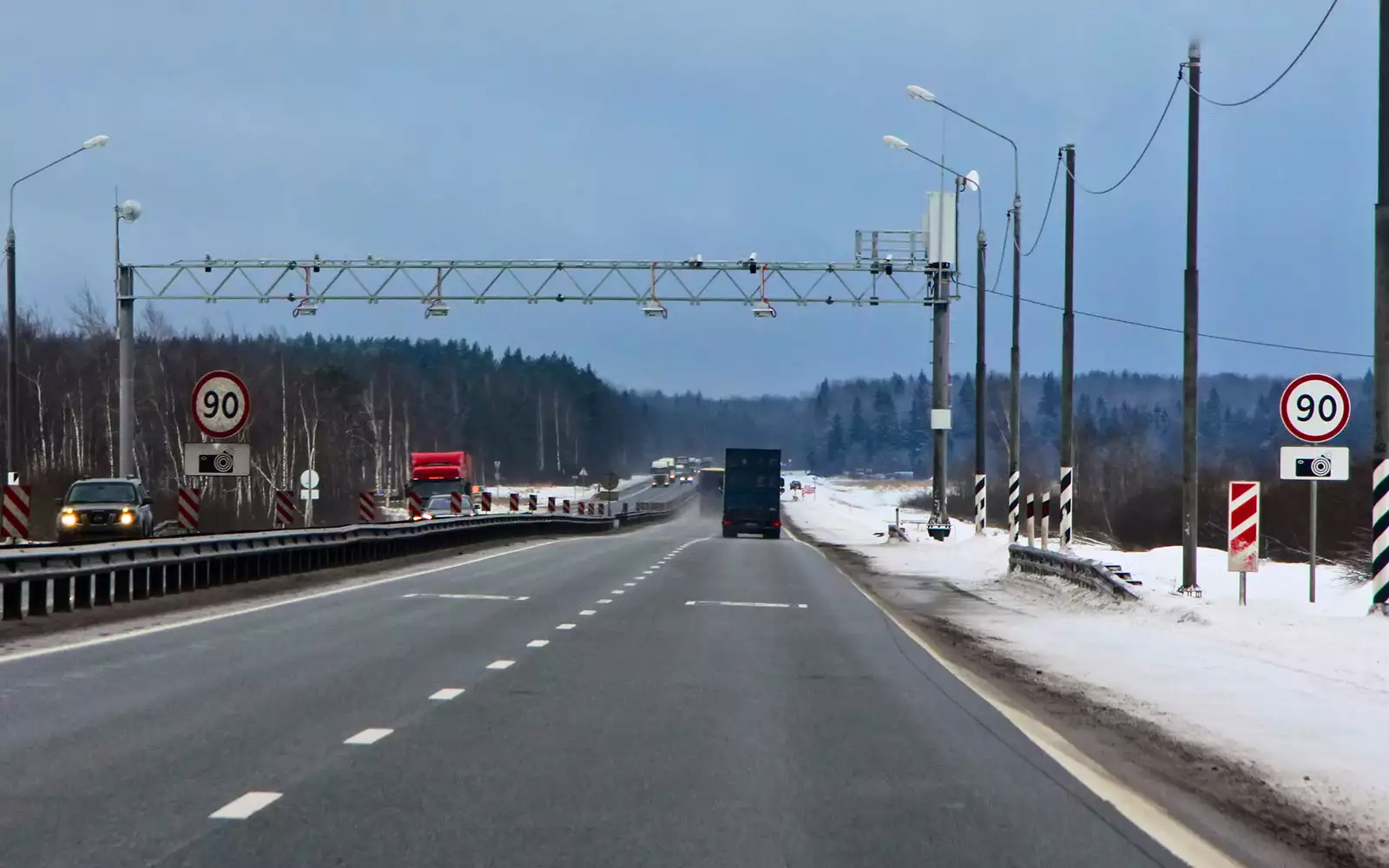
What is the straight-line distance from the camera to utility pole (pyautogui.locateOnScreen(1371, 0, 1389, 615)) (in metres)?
19.1

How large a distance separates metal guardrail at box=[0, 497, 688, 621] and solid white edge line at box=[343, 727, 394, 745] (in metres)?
9.57

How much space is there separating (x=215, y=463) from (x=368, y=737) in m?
15.8

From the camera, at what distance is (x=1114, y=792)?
9031 mm

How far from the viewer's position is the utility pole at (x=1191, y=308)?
2523cm

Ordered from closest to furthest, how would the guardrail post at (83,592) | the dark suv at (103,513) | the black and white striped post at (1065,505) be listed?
the guardrail post at (83,592), the black and white striped post at (1065,505), the dark suv at (103,513)

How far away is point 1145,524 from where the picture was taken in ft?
183

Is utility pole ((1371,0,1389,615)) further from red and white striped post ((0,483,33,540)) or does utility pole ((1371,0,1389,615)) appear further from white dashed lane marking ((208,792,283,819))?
red and white striped post ((0,483,33,540))

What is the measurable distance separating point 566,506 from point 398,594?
53.0m

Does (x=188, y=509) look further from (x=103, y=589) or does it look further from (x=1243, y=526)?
(x=1243, y=526)

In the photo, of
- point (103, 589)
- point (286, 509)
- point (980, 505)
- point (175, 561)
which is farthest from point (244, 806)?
point (980, 505)

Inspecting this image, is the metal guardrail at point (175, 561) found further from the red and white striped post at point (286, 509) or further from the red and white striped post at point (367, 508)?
the red and white striped post at point (286, 509)

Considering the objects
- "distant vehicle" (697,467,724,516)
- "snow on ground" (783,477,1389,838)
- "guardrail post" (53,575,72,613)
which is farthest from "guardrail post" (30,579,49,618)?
"distant vehicle" (697,467,724,516)

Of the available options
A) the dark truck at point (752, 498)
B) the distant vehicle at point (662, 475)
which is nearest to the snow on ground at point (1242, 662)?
the dark truck at point (752, 498)

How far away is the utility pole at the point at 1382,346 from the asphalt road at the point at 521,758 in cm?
589
